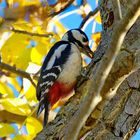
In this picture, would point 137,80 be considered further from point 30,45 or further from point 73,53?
point 73,53

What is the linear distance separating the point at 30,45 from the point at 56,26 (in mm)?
339

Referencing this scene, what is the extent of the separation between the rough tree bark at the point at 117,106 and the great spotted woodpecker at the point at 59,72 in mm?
723

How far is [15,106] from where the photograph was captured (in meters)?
1.95

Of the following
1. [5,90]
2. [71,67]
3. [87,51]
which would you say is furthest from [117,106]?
[87,51]

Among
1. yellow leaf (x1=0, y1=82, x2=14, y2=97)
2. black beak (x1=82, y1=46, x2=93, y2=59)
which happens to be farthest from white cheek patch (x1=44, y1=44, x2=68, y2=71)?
yellow leaf (x1=0, y1=82, x2=14, y2=97)

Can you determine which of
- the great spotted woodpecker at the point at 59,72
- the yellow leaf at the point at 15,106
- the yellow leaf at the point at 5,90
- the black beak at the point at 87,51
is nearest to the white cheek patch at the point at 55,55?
the great spotted woodpecker at the point at 59,72

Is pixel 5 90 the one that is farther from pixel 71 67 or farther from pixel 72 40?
pixel 72 40

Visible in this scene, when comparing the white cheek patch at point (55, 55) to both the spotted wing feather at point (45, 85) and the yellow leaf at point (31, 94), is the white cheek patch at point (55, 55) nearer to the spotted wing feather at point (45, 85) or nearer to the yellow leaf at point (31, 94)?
the spotted wing feather at point (45, 85)

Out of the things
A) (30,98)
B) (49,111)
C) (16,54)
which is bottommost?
(49,111)

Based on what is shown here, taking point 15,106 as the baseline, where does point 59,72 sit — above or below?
below

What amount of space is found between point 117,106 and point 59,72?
1.21m

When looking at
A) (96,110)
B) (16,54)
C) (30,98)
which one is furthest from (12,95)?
(96,110)

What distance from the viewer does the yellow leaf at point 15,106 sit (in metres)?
1.93

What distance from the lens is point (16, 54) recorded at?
244 cm
